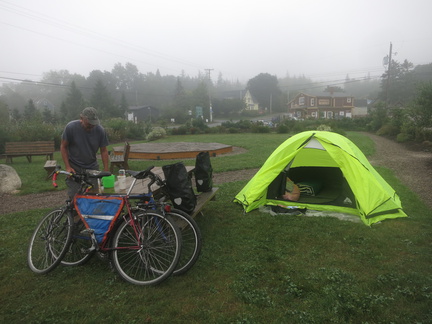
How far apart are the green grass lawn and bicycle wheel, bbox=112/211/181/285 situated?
0.18 metres

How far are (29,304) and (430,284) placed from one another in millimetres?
3980

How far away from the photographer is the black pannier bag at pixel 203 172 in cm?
484

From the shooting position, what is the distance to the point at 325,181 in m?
6.60

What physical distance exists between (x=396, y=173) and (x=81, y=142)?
8805 mm

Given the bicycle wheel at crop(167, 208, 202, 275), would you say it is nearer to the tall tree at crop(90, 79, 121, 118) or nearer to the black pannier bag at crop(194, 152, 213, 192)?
the black pannier bag at crop(194, 152, 213, 192)

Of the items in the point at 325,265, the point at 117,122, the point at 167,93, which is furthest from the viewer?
the point at 167,93

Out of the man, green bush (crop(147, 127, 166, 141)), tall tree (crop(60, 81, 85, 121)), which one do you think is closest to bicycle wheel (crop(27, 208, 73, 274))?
the man

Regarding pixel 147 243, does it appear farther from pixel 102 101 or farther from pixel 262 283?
pixel 102 101

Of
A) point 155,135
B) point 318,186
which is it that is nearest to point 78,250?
point 318,186

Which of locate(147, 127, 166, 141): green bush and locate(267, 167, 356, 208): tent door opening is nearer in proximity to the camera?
locate(267, 167, 356, 208): tent door opening

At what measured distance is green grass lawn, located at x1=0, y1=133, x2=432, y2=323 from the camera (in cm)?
264

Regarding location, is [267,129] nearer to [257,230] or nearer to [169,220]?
[257,230]

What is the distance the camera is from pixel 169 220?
308cm

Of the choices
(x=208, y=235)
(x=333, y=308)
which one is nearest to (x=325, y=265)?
(x=333, y=308)
